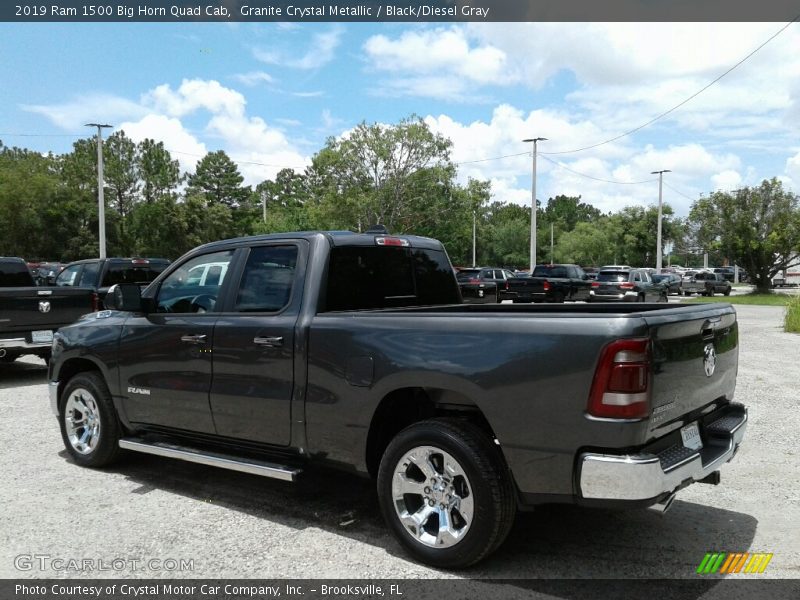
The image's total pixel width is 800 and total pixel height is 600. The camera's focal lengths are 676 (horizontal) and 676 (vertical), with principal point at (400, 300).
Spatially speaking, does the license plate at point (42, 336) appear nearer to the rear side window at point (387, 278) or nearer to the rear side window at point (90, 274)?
the rear side window at point (90, 274)

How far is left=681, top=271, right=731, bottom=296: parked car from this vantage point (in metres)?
44.1

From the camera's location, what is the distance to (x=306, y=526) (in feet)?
14.4

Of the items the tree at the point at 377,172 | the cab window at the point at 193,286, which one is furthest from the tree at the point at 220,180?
the cab window at the point at 193,286

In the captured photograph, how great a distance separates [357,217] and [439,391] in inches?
1530

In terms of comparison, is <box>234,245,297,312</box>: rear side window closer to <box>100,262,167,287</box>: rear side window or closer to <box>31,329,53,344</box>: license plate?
<box>31,329,53,344</box>: license plate

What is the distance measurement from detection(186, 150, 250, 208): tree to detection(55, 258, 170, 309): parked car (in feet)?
265

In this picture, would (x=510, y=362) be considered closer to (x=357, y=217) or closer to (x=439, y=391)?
(x=439, y=391)

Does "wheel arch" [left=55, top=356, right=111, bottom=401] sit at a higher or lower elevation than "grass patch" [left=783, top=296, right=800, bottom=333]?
higher

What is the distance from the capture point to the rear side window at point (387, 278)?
4535 mm

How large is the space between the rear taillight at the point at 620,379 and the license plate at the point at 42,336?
29.0 feet

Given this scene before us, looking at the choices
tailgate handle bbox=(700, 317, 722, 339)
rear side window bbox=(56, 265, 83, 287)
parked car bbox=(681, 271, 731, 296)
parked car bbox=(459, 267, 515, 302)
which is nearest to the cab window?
tailgate handle bbox=(700, 317, 722, 339)

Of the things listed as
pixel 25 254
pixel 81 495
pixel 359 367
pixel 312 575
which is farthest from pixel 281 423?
pixel 25 254

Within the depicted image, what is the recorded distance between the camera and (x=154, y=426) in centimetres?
524

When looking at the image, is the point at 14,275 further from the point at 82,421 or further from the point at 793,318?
the point at 793,318
